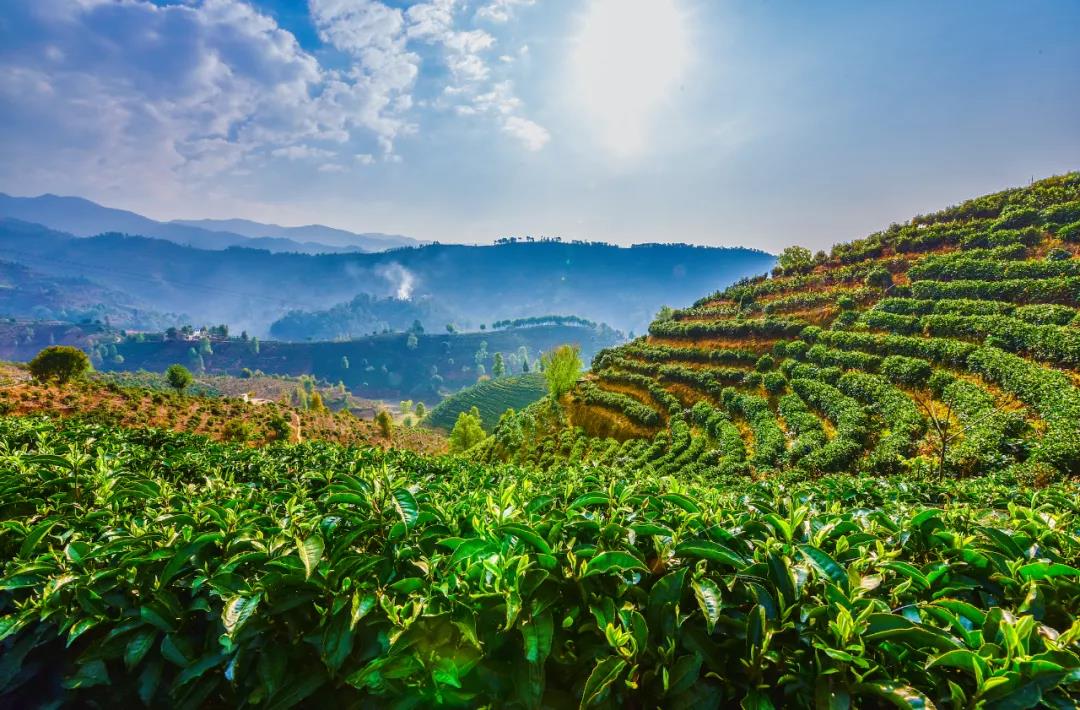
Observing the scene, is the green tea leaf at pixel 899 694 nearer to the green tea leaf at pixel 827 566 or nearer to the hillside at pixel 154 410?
the green tea leaf at pixel 827 566

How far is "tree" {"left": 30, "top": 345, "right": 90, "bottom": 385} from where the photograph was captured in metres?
36.1

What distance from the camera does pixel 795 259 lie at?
180ft

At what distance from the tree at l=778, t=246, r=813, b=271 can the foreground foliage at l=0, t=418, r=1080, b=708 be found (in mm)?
55688

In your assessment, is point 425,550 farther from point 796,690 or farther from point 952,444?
point 952,444

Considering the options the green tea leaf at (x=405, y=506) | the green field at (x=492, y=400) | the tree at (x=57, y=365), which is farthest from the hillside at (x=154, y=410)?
the green field at (x=492, y=400)

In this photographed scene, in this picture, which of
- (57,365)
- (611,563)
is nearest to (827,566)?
(611,563)

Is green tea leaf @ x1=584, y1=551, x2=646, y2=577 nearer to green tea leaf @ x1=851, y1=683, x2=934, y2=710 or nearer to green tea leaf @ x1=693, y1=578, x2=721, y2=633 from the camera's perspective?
green tea leaf @ x1=693, y1=578, x2=721, y2=633

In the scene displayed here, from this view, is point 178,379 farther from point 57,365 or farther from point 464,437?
point 464,437

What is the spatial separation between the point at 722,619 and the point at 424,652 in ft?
3.98

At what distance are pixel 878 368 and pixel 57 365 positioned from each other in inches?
2371

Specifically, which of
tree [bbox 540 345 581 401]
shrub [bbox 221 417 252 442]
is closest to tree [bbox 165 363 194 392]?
shrub [bbox 221 417 252 442]

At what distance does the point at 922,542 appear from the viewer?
2.49m

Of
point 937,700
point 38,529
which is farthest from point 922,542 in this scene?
point 38,529

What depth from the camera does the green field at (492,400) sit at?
10320 centimetres
